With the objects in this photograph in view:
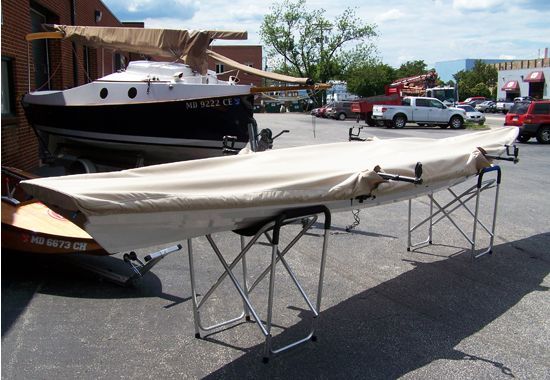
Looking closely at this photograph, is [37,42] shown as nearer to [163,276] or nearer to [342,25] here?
[163,276]

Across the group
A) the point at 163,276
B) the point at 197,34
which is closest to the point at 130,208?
the point at 163,276

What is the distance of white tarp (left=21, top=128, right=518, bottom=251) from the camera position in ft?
10.3

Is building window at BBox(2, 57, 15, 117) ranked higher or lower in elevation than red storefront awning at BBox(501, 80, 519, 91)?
lower

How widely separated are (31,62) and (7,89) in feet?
4.25

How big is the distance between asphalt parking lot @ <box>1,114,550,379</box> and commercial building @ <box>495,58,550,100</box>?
66357 millimetres

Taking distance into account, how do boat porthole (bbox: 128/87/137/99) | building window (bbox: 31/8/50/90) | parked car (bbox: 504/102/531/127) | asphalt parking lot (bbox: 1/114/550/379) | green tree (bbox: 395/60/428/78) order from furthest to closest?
green tree (bbox: 395/60/428/78)
parked car (bbox: 504/102/531/127)
building window (bbox: 31/8/50/90)
boat porthole (bbox: 128/87/137/99)
asphalt parking lot (bbox: 1/114/550/379)

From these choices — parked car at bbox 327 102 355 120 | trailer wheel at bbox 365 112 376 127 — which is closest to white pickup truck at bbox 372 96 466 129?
trailer wheel at bbox 365 112 376 127

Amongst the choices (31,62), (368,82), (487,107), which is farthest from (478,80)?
(31,62)

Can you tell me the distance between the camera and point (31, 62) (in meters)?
12.9

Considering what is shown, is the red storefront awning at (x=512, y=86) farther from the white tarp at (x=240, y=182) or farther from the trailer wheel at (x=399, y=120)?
the white tarp at (x=240, y=182)

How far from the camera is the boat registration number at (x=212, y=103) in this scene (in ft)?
35.0

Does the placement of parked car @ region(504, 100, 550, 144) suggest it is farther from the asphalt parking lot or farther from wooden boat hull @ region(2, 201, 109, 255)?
wooden boat hull @ region(2, 201, 109, 255)

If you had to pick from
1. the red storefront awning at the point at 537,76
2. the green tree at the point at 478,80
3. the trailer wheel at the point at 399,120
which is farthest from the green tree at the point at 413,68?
the trailer wheel at the point at 399,120

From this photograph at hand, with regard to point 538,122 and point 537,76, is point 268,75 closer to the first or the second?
point 538,122
